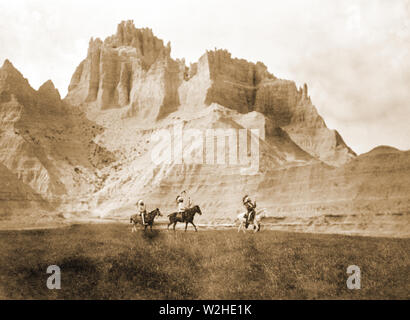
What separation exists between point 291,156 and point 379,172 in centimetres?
3280

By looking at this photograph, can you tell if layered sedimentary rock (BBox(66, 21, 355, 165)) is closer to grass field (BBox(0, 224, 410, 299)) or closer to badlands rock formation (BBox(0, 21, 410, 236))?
badlands rock formation (BBox(0, 21, 410, 236))

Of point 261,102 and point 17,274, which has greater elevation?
point 261,102

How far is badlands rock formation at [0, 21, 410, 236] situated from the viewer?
141 ft

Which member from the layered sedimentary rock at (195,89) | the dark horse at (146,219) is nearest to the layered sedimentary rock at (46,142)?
Answer: the layered sedimentary rock at (195,89)

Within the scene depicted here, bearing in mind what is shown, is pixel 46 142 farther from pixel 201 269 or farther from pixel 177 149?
pixel 201 269

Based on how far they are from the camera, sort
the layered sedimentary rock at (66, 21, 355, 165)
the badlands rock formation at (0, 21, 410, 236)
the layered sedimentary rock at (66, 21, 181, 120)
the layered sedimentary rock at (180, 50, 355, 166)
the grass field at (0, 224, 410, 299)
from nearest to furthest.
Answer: the grass field at (0, 224, 410, 299) → the badlands rock formation at (0, 21, 410, 236) → the layered sedimentary rock at (180, 50, 355, 166) → the layered sedimentary rock at (66, 21, 355, 165) → the layered sedimentary rock at (66, 21, 181, 120)

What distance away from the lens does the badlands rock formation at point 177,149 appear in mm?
42906

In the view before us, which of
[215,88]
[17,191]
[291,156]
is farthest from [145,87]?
[17,191]

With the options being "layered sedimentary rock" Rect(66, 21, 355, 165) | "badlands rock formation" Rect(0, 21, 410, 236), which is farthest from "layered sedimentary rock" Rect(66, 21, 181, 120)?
"badlands rock formation" Rect(0, 21, 410, 236)

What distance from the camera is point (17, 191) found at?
53000 millimetres

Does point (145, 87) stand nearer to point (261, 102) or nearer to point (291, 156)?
point (261, 102)

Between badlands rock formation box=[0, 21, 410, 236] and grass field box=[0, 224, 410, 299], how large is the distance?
67.0 ft
